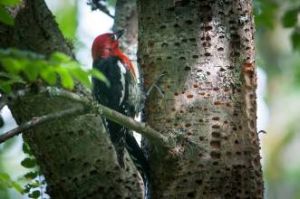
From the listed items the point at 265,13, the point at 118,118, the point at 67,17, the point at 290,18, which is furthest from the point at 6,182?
the point at 67,17

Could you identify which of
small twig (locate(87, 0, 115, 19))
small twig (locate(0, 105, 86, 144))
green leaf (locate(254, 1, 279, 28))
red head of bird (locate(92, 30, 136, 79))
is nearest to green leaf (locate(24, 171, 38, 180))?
small twig (locate(0, 105, 86, 144))

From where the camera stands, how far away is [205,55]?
2.95m

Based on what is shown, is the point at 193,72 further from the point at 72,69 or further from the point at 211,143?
the point at 72,69

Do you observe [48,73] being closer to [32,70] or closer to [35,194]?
[32,70]

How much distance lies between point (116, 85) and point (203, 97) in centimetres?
118

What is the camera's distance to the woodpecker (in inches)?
137

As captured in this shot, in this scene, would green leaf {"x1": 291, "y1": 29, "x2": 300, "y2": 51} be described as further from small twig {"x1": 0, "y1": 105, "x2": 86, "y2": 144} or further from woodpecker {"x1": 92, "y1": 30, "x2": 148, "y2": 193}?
small twig {"x1": 0, "y1": 105, "x2": 86, "y2": 144}

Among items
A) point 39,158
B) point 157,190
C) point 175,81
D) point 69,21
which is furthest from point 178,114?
point 69,21

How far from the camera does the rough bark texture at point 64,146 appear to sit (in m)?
2.80

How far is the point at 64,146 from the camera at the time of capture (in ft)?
9.18

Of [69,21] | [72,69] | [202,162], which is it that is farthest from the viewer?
[69,21]

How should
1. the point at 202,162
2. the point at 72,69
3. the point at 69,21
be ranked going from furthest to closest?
1. the point at 69,21
2. the point at 202,162
3. the point at 72,69

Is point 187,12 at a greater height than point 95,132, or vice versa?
point 187,12

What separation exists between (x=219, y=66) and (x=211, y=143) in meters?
0.36
